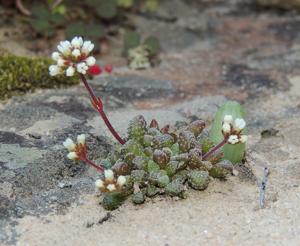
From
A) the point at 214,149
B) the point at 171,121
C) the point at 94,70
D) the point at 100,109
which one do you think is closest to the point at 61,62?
the point at 100,109

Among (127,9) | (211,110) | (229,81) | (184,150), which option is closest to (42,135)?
(184,150)

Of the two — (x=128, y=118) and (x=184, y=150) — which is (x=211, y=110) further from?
(x=184, y=150)

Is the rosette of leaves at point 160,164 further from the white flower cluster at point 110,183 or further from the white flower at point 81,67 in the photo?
the white flower at point 81,67

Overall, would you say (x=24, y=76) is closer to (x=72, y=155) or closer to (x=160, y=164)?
(x=72, y=155)

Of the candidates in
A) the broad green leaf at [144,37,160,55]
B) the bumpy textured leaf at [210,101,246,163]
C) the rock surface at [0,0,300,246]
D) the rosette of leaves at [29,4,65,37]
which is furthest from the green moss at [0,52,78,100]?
the bumpy textured leaf at [210,101,246,163]

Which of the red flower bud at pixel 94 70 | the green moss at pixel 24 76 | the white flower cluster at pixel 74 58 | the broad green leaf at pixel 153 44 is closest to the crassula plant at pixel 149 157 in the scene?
the white flower cluster at pixel 74 58

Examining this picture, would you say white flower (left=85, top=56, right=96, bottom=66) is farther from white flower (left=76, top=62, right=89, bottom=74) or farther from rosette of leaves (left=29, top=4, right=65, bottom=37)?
rosette of leaves (left=29, top=4, right=65, bottom=37)
